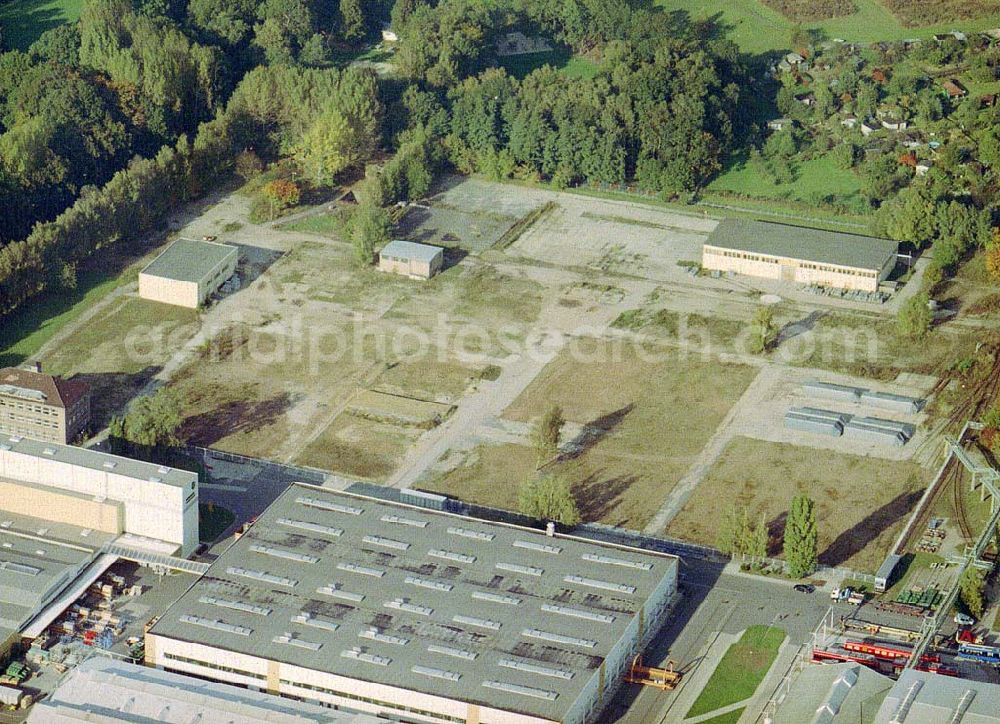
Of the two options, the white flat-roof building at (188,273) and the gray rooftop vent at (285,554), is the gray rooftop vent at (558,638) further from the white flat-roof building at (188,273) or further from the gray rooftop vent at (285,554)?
the white flat-roof building at (188,273)

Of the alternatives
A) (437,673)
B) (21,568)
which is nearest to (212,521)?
(21,568)

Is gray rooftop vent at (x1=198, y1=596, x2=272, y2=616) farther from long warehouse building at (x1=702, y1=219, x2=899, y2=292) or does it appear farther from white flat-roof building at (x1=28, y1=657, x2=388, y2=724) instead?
long warehouse building at (x1=702, y1=219, x2=899, y2=292)

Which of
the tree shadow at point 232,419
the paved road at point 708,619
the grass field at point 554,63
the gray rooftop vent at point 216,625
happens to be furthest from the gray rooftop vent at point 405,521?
the grass field at point 554,63

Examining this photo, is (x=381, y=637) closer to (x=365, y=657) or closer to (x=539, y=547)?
(x=365, y=657)

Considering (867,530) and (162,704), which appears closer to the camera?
(162,704)

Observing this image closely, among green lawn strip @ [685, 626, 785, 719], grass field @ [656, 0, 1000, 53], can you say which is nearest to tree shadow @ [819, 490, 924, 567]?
green lawn strip @ [685, 626, 785, 719]

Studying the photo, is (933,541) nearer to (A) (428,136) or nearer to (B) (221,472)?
(B) (221,472)
